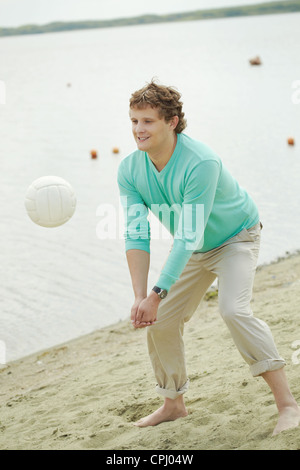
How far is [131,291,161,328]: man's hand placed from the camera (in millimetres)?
3605

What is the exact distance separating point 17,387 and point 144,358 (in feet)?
3.77

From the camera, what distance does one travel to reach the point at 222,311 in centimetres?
355

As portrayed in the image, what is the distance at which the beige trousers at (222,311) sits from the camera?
3.52m

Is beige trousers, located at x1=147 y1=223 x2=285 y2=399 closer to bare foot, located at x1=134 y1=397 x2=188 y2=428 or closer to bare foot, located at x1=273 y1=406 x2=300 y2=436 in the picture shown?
bare foot, located at x1=134 y1=397 x2=188 y2=428

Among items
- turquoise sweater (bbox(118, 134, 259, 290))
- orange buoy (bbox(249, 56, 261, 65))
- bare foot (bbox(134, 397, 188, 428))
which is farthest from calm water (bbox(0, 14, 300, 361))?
orange buoy (bbox(249, 56, 261, 65))

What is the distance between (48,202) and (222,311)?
2.62 meters

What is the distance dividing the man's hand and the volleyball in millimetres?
2280

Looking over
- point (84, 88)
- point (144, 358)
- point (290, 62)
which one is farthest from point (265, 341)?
point (290, 62)

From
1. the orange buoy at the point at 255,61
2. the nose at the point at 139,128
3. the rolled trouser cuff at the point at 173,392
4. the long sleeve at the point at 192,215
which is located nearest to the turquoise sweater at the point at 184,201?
the long sleeve at the point at 192,215

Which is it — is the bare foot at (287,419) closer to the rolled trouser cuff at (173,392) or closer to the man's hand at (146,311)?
the rolled trouser cuff at (173,392)

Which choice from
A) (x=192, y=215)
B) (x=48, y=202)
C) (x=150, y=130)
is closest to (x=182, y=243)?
(x=192, y=215)

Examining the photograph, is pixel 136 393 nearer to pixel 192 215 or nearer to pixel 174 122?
pixel 192 215
